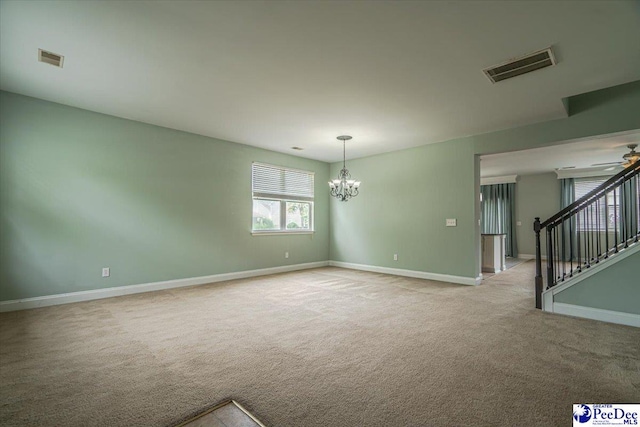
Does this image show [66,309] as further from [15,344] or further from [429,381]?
[429,381]

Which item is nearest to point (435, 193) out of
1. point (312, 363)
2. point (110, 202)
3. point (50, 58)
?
point (312, 363)

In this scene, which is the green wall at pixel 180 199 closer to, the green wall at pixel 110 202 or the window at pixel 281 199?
the green wall at pixel 110 202

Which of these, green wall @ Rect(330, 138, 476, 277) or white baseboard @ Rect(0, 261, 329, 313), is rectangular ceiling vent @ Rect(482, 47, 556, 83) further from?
white baseboard @ Rect(0, 261, 329, 313)

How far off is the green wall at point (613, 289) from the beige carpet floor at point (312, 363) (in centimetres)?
27

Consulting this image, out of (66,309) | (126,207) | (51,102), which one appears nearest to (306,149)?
(126,207)

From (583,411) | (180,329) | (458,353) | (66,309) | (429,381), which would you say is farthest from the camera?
(66,309)

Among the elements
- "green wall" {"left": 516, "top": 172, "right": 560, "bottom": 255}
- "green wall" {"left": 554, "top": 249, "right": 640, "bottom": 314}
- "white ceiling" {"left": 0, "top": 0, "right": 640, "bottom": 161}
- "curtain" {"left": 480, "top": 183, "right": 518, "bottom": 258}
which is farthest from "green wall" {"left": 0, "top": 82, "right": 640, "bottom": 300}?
"green wall" {"left": 516, "top": 172, "right": 560, "bottom": 255}

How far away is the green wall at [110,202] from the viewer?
3.75 m

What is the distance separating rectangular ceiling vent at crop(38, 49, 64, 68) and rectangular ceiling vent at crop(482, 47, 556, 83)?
14.1 ft

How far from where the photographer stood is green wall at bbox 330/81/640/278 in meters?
4.05

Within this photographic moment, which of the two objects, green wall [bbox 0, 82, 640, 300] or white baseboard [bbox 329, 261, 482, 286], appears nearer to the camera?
→ green wall [bbox 0, 82, 640, 300]

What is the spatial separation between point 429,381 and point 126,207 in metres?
4.68

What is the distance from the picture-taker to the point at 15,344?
2.69 meters

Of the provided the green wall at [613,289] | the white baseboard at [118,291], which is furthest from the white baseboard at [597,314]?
the white baseboard at [118,291]
